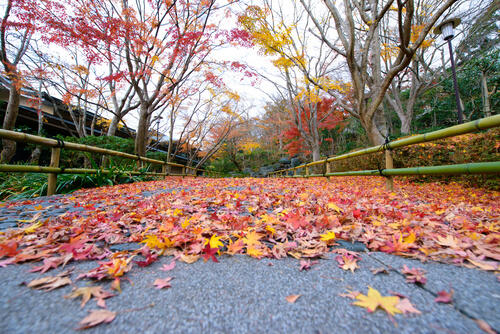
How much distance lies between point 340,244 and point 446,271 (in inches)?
15.8

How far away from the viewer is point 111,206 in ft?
6.39

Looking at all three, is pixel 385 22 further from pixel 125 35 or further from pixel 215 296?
pixel 215 296

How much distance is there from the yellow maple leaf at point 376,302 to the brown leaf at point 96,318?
28.2 inches

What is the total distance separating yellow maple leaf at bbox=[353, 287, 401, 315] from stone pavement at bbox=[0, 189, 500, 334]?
0.8 inches

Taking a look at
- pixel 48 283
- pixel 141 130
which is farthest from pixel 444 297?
pixel 141 130

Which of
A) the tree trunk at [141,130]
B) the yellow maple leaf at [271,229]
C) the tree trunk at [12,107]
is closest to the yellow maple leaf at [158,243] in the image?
the yellow maple leaf at [271,229]

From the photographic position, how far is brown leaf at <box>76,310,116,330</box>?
0.55 meters

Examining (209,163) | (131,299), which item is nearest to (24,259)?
(131,299)

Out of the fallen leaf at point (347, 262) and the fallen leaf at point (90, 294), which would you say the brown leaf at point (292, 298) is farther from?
the fallen leaf at point (90, 294)

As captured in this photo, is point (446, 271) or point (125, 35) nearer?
point (446, 271)

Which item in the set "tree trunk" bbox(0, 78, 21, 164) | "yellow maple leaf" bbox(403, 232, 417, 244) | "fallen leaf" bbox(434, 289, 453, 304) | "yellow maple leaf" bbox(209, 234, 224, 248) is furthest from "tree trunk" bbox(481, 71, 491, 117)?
"tree trunk" bbox(0, 78, 21, 164)

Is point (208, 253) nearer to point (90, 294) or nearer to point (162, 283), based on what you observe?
point (162, 283)

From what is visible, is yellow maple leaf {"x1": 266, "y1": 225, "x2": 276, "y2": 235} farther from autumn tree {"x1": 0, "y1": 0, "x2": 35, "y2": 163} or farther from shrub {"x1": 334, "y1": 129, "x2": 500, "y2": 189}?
autumn tree {"x1": 0, "y1": 0, "x2": 35, "y2": 163}

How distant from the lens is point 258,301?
657mm
